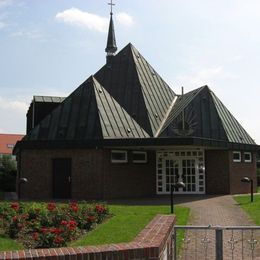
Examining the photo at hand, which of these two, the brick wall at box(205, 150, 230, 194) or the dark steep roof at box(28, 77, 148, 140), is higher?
the dark steep roof at box(28, 77, 148, 140)

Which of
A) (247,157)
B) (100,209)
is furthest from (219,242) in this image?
(247,157)

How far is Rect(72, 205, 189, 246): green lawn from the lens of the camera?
396 inches

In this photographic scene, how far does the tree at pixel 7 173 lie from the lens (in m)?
37.4

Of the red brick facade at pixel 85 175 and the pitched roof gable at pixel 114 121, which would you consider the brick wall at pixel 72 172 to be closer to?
the red brick facade at pixel 85 175

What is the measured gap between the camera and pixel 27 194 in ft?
78.4

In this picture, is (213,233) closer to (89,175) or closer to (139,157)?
(89,175)

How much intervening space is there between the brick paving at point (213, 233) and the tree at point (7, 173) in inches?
776

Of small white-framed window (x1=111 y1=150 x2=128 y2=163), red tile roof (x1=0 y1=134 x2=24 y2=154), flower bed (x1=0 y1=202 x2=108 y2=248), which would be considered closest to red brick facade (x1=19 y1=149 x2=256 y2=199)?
small white-framed window (x1=111 y1=150 x2=128 y2=163)

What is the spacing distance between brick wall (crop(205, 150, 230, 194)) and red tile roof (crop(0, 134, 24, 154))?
205ft

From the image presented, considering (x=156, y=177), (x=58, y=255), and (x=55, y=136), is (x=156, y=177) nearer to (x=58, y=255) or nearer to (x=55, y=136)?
(x=55, y=136)

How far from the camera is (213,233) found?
1100 cm

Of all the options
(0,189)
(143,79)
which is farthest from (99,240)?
(0,189)

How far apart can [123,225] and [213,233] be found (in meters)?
2.60

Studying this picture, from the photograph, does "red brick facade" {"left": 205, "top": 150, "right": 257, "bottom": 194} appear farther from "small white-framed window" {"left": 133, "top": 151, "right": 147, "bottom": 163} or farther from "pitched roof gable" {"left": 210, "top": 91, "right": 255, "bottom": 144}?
"small white-framed window" {"left": 133, "top": 151, "right": 147, "bottom": 163}
